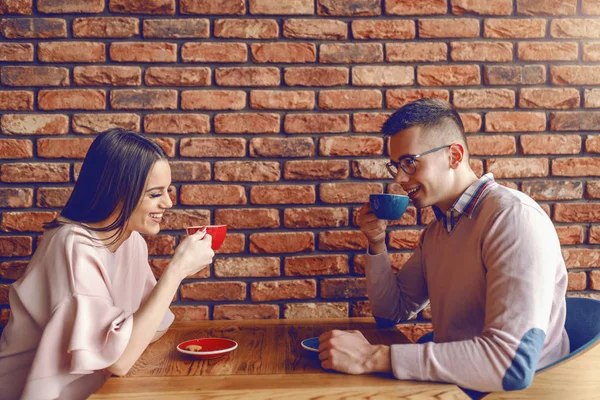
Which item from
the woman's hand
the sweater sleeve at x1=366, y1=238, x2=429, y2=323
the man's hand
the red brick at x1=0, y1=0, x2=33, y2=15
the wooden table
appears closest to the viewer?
the wooden table

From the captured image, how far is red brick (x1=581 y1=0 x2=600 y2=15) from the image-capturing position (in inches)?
84.1

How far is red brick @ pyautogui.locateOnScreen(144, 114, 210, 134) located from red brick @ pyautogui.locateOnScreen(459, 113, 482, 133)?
1.01 m

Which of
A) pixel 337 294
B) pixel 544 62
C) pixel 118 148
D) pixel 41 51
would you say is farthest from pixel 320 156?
pixel 41 51

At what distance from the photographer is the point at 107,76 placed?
Answer: 6.74ft

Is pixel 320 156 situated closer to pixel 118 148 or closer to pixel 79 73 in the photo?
pixel 118 148

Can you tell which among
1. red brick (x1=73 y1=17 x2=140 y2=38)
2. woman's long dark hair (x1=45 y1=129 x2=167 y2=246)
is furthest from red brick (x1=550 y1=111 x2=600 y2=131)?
red brick (x1=73 y1=17 x2=140 y2=38)

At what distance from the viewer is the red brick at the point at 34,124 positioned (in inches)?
80.2

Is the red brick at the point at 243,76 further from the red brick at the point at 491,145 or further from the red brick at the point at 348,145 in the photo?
the red brick at the point at 491,145

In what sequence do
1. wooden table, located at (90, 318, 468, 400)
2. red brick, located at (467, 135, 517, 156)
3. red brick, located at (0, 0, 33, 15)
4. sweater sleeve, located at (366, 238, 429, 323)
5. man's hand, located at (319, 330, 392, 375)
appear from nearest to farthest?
wooden table, located at (90, 318, 468, 400) < man's hand, located at (319, 330, 392, 375) < sweater sleeve, located at (366, 238, 429, 323) < red brick, located at (0, 0, 33, 15) < red brick, located at (467, 135, 517, 156)

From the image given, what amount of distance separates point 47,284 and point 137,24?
43.2 inches

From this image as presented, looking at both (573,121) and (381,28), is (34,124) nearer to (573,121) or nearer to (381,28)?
(381,28)

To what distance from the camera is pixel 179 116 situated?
81.6 inches

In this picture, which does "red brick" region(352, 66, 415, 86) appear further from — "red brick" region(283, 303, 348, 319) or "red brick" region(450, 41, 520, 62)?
"red brick" region(283, 303, 348, 319)

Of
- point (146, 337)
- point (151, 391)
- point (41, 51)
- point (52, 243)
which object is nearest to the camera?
point (151, 391)
